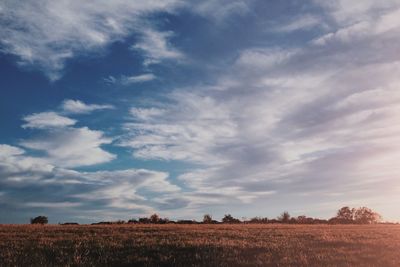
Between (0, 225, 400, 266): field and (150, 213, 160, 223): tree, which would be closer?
(0, 225, 400, 266): field

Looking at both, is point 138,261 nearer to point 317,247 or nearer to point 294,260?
point 294,260

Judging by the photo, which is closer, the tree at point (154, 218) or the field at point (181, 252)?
the field at point (181, 252)

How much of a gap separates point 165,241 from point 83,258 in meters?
7.33

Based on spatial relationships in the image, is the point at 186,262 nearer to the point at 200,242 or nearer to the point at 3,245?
the point at 200,242

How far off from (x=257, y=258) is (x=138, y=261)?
6162mm

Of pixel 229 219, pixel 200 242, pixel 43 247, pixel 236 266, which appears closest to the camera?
pixel 236 266

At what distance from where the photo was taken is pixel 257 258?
24.4m

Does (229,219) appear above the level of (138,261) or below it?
above

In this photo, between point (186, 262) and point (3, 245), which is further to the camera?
point (3, 245)

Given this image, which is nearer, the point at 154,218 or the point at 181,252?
the point at 181,252

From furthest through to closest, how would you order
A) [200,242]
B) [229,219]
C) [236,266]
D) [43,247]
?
1. [229,219]
2. [200,242]
3. [43,247]
4. [236,266]

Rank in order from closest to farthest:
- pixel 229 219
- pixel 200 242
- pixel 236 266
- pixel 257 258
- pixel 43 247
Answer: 1. pixel 236 266
2. pixel 257 258
3. pixel 43 247
4. pixel 200 242
5. pixel 229 219

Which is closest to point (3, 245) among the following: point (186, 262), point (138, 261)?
point (138, 261)

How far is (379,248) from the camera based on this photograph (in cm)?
3016
